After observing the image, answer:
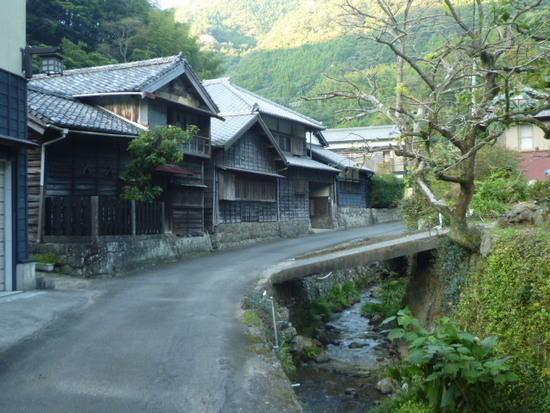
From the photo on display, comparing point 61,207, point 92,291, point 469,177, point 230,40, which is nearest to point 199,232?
point 61,207

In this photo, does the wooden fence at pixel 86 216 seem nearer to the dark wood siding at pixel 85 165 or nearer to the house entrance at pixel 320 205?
the dark wood siding at pixel 85 165

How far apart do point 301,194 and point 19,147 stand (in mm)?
20360

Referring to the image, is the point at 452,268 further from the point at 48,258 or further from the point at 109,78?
the point at 109,78

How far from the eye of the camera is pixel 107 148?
16.7 m

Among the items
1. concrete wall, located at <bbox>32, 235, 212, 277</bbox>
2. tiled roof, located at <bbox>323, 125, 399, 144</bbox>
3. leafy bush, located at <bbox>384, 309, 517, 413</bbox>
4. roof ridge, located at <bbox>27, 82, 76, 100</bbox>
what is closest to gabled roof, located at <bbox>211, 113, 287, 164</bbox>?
roof ridge, located at <bbox>27, 82, 76, 100</bbox>

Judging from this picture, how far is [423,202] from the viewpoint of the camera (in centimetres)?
1841

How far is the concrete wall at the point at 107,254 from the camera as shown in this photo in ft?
45.8

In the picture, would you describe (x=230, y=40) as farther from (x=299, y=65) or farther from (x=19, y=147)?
(x=19, y=147)

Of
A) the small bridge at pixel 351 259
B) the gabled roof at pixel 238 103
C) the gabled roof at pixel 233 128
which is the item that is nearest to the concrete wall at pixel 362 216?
the gabled roof at pixel 238 103

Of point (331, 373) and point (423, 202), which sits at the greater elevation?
point (423, 202)

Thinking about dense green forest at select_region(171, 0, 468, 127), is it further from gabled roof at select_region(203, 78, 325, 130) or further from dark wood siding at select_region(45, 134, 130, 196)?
dark wood siding at select_region(45, 134, 130, 196)

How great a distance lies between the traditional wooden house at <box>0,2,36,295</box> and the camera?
11359 millimetres

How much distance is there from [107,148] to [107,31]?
22278mm

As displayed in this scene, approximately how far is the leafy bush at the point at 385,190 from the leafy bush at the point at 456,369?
32889 mm
